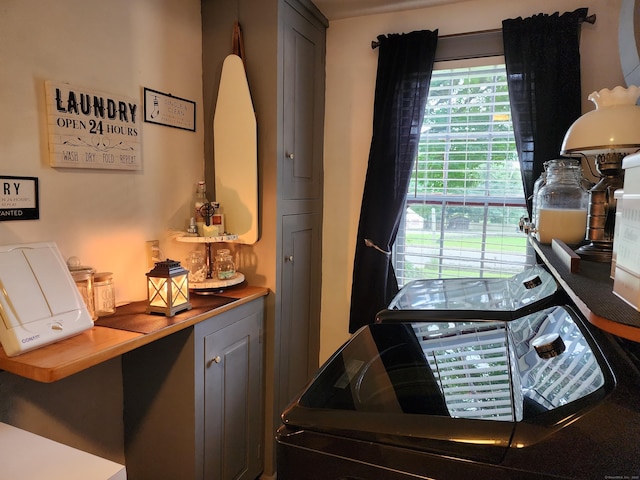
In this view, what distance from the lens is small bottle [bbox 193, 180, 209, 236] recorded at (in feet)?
6.56

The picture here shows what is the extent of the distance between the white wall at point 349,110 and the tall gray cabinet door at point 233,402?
0.72 metres

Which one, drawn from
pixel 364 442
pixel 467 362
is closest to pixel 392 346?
pixel 467 362

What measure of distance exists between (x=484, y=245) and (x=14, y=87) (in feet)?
7.28

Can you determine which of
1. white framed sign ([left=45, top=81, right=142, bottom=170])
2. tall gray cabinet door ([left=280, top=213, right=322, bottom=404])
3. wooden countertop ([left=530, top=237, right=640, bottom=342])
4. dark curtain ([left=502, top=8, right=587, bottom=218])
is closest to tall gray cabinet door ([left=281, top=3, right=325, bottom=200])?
tall gray cabinet door ([left=280, top=213, right=322, bottom=404])

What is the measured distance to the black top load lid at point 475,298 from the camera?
4.80ft

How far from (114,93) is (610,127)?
1.76m

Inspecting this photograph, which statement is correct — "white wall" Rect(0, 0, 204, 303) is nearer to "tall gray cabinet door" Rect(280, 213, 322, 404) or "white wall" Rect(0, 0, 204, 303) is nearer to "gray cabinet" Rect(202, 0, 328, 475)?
"gray cabinet" Rect(202, 0, 328, 475)

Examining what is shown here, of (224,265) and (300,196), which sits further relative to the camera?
(300,196)

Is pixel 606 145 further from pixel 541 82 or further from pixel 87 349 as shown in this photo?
pixel 87 349

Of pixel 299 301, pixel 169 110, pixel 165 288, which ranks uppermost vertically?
pixel 169 110

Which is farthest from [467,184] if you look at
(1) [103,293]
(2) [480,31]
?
(1) [103,293]

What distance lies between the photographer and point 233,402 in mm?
1957

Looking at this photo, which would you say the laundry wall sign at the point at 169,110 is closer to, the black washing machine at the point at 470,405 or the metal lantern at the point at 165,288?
the metal lantern at the point at 165,288

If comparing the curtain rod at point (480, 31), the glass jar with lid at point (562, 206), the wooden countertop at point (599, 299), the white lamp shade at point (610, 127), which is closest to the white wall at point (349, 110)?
the curtain rod at point (480, 31)
